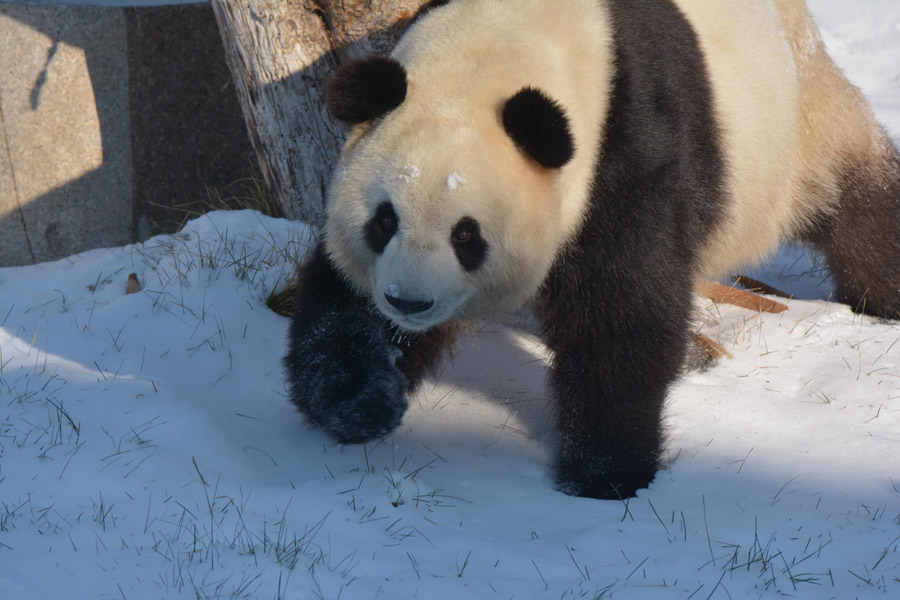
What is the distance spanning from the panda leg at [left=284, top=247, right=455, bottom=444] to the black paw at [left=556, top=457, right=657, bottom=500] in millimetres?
664

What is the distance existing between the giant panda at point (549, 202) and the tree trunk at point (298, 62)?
0.46 meters

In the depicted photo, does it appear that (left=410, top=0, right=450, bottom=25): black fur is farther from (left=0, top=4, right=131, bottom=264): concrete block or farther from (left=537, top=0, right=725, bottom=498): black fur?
(left=0, top=4, right=131, bottom=264): concrete block

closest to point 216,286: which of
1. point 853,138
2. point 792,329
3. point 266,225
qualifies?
point 266,225

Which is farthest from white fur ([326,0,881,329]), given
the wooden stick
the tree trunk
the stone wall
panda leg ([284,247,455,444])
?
the stone wall

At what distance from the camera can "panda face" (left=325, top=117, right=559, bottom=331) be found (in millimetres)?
2629

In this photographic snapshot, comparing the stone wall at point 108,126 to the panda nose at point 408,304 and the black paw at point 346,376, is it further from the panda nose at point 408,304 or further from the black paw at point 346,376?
the panda nose at point 408,304

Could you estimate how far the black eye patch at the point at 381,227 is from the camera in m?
2.72

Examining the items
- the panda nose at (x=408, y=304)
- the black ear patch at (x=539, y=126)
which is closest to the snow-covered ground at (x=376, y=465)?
the panda nose at (x=408, y=304)

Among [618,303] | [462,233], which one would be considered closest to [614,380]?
[618,303]

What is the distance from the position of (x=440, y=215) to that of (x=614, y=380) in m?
0.90

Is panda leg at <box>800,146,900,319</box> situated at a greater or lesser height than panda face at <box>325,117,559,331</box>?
lesser

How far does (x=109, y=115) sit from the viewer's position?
532 centimetres

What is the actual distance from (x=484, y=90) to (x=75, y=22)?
3420mm

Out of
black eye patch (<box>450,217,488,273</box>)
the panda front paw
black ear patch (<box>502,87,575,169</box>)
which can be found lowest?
the panda front paw
